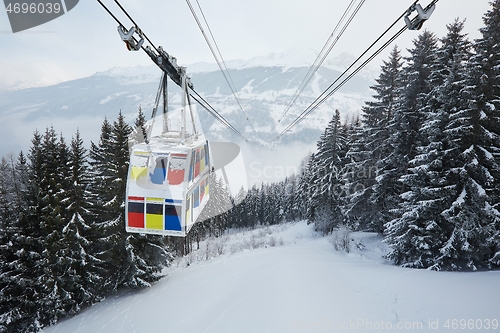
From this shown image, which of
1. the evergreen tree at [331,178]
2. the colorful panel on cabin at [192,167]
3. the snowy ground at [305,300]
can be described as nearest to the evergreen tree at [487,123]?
the snowy ground at [305,300]

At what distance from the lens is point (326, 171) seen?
89.6ft

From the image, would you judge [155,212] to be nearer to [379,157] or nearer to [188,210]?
[188,210]

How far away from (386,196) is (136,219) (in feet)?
56.6

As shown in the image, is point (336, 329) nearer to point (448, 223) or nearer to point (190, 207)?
point (190, 207)

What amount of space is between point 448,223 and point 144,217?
1438cm

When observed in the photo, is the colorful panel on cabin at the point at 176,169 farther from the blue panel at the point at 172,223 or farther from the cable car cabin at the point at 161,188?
the blue panel at the point at 172,223

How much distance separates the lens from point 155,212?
859 centimetres

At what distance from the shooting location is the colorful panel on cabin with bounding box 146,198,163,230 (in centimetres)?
854

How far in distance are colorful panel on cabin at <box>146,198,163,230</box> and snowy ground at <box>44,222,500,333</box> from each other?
4.55m

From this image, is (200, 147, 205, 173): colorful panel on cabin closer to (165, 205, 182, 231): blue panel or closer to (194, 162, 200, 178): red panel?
(194, 162, 200, 178): red panel

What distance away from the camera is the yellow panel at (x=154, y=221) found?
859 cm

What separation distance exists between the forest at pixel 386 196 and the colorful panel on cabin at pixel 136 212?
26.4 feet

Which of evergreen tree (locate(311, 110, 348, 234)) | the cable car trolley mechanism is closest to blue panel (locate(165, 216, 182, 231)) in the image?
the cable car trolley mechanism

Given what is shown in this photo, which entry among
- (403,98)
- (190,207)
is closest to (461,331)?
(190,207)
